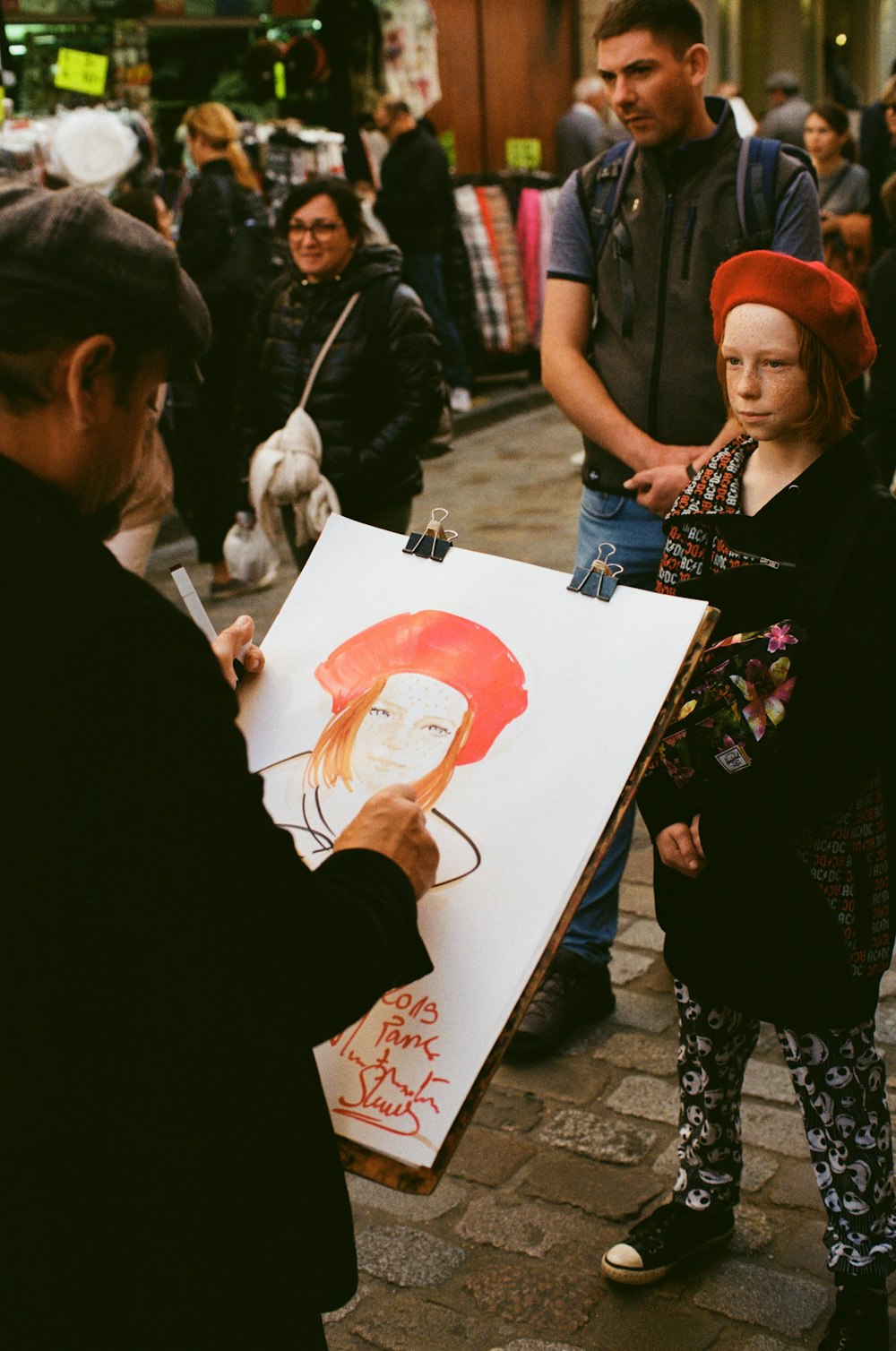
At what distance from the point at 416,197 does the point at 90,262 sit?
31.1 ft

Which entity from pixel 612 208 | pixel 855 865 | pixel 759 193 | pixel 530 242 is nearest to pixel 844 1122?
pixel 855 865

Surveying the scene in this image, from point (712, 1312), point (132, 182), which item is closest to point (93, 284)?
point (712, 1312)

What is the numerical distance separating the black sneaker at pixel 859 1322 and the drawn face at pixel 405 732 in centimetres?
119

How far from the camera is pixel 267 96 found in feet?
33.2

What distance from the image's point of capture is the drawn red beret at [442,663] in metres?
1.79

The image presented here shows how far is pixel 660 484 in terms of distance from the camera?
2963 mm

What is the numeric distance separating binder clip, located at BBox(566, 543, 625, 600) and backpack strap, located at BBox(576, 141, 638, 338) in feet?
4.94

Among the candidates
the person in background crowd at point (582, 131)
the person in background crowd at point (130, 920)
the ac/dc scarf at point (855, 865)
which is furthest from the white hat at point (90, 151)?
the person in background crowd at point (130, 920)

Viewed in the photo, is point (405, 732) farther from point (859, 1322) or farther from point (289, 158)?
point (289, 158)

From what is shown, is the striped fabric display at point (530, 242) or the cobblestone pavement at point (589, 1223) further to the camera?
the striped fabric display at point (530, 242)

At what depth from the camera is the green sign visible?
12.2 meters

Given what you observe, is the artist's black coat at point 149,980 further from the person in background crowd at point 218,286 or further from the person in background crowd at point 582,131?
the person in background crowd at point 582,131

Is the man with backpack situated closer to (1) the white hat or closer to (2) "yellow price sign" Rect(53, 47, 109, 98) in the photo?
(1) the white hat

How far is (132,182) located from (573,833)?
22.3ft
